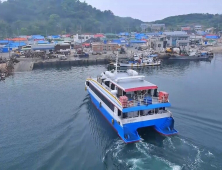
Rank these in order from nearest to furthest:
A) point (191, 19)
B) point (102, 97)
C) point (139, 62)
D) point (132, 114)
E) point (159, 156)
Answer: point (159, 156) → point (132, 114) → point (102, 97) → point (139, 62) → point (191, 19)

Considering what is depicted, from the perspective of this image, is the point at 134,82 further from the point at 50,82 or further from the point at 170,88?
the point at 50,82

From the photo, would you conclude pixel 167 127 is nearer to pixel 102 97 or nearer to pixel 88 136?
pixel 88 136

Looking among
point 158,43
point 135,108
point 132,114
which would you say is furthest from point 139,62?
point 135,108

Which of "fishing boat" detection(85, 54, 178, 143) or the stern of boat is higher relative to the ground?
"fishing boat" detection(85, 54, 178, 143)

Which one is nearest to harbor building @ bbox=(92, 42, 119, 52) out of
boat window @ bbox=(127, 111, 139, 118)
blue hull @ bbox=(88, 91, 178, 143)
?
blue hull @ bbox=(88, 91, 178, 143)

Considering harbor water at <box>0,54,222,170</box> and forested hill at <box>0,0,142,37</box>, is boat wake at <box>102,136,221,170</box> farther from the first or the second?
forested hill at <box>0,0,142,37</box>

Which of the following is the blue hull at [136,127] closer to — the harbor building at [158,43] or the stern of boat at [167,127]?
the stern of boat at [167,127]
